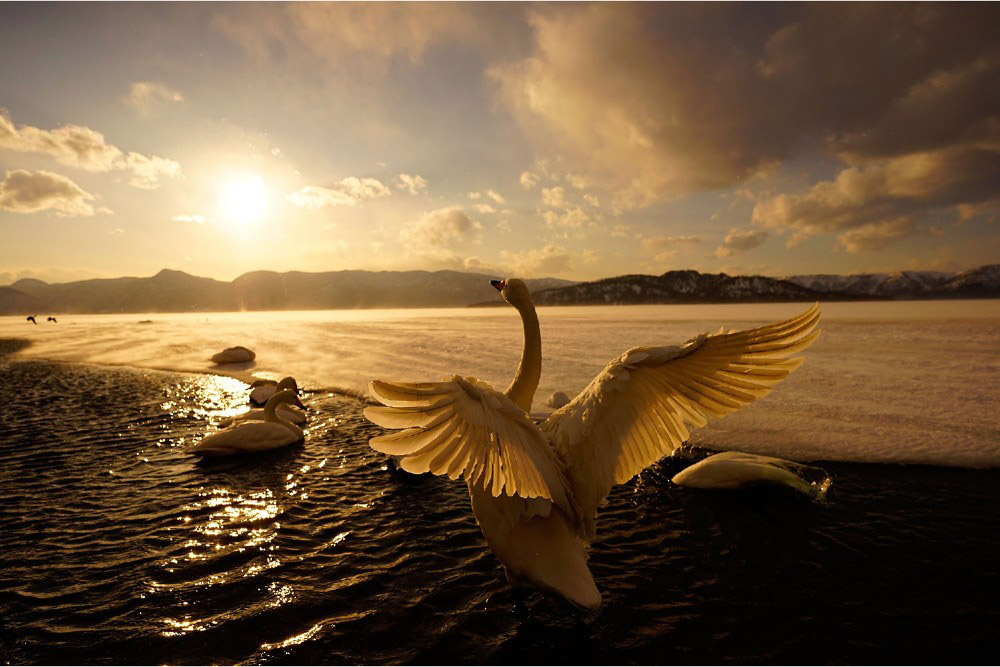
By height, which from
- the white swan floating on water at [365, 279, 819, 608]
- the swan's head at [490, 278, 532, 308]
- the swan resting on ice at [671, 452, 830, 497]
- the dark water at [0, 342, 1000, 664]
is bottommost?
the dark water at [0, 342, 1000, 664]

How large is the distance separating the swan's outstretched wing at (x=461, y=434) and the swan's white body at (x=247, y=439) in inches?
275

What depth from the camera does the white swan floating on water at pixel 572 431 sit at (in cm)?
277

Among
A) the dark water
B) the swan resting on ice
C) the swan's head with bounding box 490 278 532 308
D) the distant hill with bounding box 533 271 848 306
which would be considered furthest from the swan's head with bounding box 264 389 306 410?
the distant hill with bounding box 533 271 848 306

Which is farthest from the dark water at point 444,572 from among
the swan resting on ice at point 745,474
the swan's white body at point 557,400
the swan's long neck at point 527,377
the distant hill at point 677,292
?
the distant hill at point 677,292

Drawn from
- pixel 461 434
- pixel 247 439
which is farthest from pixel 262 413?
pixel 461 434

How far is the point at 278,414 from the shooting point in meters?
9.96

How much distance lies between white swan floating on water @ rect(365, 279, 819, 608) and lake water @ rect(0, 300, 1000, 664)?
0.72 metres

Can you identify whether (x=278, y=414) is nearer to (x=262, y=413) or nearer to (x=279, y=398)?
(x=262, y=413)

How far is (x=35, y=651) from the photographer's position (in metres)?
3.63

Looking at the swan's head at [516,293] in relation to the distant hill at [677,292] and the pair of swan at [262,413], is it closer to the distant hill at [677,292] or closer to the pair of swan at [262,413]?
the pair of swan at [262,413]

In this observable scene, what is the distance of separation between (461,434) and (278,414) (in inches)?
342

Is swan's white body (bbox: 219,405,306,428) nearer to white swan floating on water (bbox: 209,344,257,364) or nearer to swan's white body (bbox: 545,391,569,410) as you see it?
swan's white body (bbox: 545,391,569,410)

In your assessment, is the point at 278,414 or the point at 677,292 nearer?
the point at 278,414

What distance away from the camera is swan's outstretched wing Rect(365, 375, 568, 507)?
2660 mm
